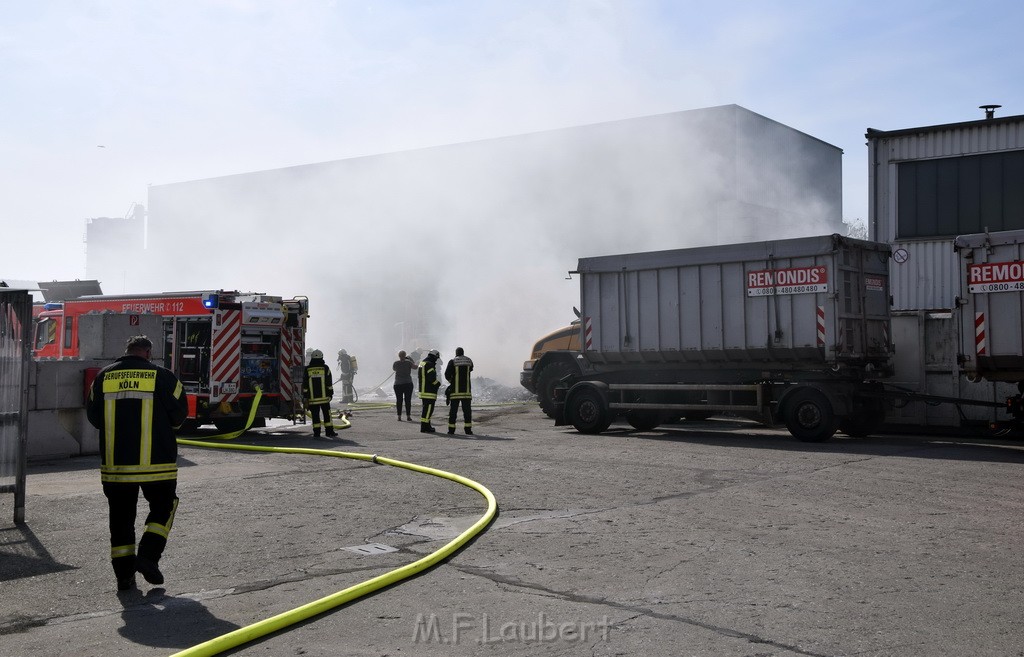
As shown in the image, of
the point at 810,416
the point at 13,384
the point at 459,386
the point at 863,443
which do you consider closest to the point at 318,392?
the point at 459,386

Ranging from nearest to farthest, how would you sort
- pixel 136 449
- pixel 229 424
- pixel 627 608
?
pixel 627 608 < pixel 136 449 < pixel 229 424

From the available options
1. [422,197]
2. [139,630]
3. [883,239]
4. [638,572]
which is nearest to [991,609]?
[638,572]

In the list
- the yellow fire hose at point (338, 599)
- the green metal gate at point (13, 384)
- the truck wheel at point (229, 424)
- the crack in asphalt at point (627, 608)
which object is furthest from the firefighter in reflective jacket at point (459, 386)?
the crack in asphalt at point (627, 608)

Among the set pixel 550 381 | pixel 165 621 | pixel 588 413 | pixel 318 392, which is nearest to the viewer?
pixel 165 621

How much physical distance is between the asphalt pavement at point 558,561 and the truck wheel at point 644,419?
4935 mm

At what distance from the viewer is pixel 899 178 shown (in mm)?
18047

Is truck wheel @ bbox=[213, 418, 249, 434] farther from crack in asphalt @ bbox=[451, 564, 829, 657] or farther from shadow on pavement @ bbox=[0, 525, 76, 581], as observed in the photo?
crack in asphalt @ bbox=[451, 564, 829, 657]

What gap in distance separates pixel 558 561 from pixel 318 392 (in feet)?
32.6

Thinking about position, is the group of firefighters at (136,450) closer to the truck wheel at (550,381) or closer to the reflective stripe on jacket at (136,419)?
the reflective stripe on jacket at (136,419)

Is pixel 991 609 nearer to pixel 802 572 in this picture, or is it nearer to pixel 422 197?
pixel 802 572

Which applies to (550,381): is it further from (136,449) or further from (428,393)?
(136,449)

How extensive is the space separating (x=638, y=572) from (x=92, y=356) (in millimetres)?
9117

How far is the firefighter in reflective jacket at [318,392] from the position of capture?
1508 cm

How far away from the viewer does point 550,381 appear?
1856 cm
